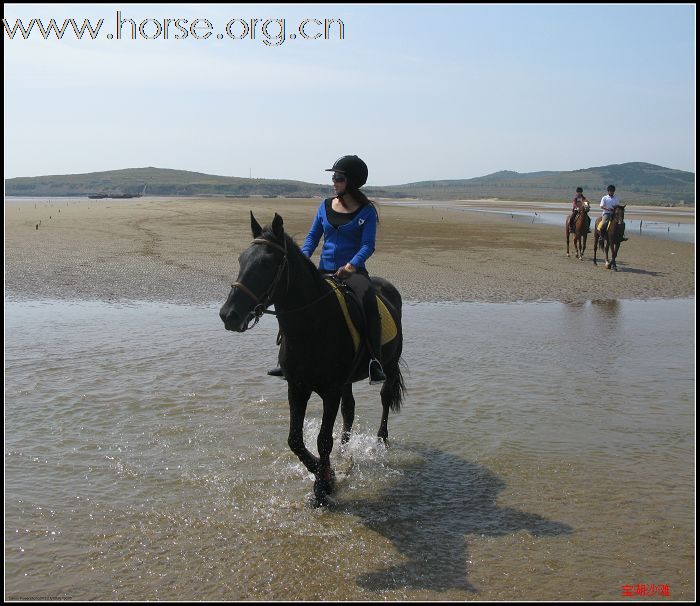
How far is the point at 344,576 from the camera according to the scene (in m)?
4.53

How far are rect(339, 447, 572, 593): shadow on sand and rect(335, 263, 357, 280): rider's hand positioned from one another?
1.92 m

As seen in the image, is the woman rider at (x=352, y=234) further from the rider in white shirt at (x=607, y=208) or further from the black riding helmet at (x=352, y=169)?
the rider in white shirt at (x=607, y=208)

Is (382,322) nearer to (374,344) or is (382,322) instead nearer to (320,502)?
(374,344)

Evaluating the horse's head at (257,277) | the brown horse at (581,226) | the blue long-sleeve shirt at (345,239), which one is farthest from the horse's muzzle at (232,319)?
the brown horse at (581,226)

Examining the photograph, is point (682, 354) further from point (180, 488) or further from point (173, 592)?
point (173, 592)

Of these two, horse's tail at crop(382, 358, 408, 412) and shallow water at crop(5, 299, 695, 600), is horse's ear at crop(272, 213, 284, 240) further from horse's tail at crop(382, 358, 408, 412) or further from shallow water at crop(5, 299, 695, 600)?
horse's tail at crop(382, 358, 408, 412)

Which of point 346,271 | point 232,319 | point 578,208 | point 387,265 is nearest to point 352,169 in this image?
point 346,271

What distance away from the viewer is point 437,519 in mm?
5438

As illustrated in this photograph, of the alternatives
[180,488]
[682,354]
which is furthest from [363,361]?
[682,354]

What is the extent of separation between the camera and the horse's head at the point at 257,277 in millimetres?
4707

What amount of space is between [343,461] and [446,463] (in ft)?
3.30

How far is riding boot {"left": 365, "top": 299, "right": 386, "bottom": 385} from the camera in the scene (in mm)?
6086

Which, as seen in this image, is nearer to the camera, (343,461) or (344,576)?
(344,576)

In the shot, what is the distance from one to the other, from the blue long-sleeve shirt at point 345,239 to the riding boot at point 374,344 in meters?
0.48
